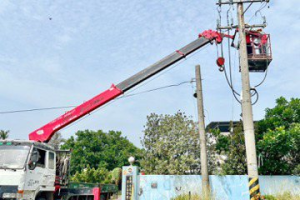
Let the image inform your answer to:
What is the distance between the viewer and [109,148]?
173ft

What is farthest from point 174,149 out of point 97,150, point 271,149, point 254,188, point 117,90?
point 97,150

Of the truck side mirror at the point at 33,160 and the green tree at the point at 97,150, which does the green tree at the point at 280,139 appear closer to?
the truck side mirror at the point at 33,160

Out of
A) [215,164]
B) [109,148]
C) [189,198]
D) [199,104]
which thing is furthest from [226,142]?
[109,148]

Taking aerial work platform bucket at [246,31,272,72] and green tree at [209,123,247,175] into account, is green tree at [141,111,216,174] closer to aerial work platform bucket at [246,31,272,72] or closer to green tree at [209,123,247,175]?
green tree at [209,123,247,175]

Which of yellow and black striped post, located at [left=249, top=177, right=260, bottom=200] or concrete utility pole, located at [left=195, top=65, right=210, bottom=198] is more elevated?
concrete utility pole, located at [left=195, top=65, right=210, bottom=198]

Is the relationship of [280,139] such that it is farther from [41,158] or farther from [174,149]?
[41,158]

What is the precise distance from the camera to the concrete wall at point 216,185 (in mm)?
16266

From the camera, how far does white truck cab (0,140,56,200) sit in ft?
28.1

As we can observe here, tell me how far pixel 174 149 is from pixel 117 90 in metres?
9.16

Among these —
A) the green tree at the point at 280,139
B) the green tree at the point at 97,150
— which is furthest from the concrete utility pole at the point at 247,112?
the green tree at the point at 97,150

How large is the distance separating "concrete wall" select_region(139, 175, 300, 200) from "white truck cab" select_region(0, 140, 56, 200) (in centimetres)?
747

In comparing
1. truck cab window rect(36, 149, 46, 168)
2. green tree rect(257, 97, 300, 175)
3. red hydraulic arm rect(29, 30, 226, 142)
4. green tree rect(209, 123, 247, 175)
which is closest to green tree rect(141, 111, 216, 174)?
green tree rect(209, 123, 247, 175)

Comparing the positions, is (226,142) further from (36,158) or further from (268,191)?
(36,158)

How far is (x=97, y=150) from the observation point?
51562 millimetres
